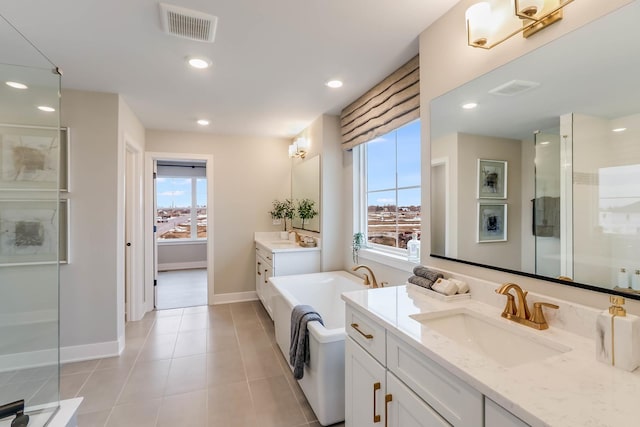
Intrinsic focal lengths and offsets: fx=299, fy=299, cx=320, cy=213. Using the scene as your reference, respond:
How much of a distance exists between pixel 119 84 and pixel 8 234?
4.77ft

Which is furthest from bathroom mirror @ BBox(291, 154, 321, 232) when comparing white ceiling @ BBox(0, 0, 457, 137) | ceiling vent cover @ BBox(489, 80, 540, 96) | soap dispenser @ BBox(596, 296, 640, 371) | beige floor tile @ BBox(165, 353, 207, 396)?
soap dispenser @ BBox(596, 296, 640, 371)

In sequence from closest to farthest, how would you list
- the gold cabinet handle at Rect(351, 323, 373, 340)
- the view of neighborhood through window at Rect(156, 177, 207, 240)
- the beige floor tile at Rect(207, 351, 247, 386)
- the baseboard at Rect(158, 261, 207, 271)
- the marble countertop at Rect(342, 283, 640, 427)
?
1. the marble countertop at Rect(342, 283, 640, 427)
2. the gold cabinet handle at Rect(351, 323, 373, 340)
3. the beige floor tile at Rect(207, 351, 247, 386)
4. the baseboard at Rect(158, 261, 207, 271)
5. the view of neighborhood through window at Rect(156, 177, 207, 240)

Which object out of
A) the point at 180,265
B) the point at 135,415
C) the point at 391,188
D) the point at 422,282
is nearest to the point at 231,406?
the point at 135,415

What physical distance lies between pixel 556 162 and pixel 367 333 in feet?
3.45

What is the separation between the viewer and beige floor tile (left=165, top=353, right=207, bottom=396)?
89.3 inches

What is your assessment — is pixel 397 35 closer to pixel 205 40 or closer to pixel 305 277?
pixel 205 40

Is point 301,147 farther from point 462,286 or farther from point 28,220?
point 462,286

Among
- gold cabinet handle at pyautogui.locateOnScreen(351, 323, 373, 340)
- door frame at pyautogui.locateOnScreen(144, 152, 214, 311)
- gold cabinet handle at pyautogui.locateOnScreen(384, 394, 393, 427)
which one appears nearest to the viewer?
gold cabinet handle at pyautogui.locateOnScreen(384, 394, 393, 427)

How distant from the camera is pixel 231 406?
2055 mm

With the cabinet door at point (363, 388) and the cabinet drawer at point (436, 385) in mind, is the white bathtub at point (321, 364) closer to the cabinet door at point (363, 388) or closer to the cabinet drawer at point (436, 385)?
the cabinet door at point (363, 388)

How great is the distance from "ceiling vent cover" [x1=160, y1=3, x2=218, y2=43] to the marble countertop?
1849mm

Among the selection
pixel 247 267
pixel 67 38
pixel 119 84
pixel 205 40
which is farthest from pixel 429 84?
pixel 247 267

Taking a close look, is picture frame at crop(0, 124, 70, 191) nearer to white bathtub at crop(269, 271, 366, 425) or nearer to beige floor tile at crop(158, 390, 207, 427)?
beige floor tile at crop(158, 390, 207, 427)

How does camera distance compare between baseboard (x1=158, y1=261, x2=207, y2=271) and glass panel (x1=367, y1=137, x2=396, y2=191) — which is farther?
baseboard (x1=158, y1=261, x2=207, y2=271)
